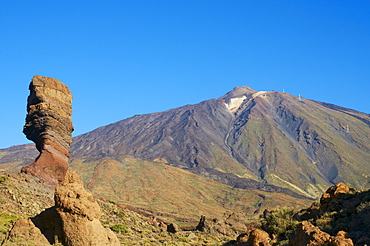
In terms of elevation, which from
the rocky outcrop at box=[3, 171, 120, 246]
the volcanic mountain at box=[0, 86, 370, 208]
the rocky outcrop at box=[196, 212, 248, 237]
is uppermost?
the volcanic mountain at box=[0, 86, 370, 208]

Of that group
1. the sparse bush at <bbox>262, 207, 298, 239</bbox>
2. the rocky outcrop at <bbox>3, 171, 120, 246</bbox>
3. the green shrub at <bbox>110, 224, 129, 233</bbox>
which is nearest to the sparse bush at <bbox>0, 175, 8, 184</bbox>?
the green shrub at <bbox>110, 224, 129, 233</bbox>

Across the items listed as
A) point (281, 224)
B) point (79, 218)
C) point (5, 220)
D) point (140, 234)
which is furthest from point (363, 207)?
point (140, 234)

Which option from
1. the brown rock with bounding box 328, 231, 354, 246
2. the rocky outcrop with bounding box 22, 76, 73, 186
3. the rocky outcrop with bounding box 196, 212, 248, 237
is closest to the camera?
the brown rock with bounding box 328, 231, 354, 246

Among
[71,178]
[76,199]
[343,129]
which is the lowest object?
[76,199]

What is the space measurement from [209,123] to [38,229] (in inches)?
6238

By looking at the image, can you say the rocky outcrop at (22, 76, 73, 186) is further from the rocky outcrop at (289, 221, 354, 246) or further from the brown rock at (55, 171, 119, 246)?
the rocky outcrop at (289, 221, 354, 246)

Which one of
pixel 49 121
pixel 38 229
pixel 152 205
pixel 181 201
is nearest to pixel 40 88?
pixel 49 121

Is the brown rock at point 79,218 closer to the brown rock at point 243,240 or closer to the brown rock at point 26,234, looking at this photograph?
the brown rock at point 26,234

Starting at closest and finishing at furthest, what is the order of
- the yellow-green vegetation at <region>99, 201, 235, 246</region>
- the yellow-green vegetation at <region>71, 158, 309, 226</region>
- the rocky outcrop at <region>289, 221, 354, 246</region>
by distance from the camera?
the rocky outcrop at <region>289, 221, 354, 246</region> → the yellow-green vegetation at <region>99, 201, 235, 246</region> → the yellow-green vegetation at <region>71, 158, 309, 226</region>

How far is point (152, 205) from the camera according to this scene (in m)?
70.3

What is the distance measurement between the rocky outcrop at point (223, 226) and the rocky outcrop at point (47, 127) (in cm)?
1093

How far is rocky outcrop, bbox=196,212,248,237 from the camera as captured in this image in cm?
3275

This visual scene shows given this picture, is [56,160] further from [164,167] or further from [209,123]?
[209,123]

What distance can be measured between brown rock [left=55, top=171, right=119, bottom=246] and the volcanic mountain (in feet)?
260
